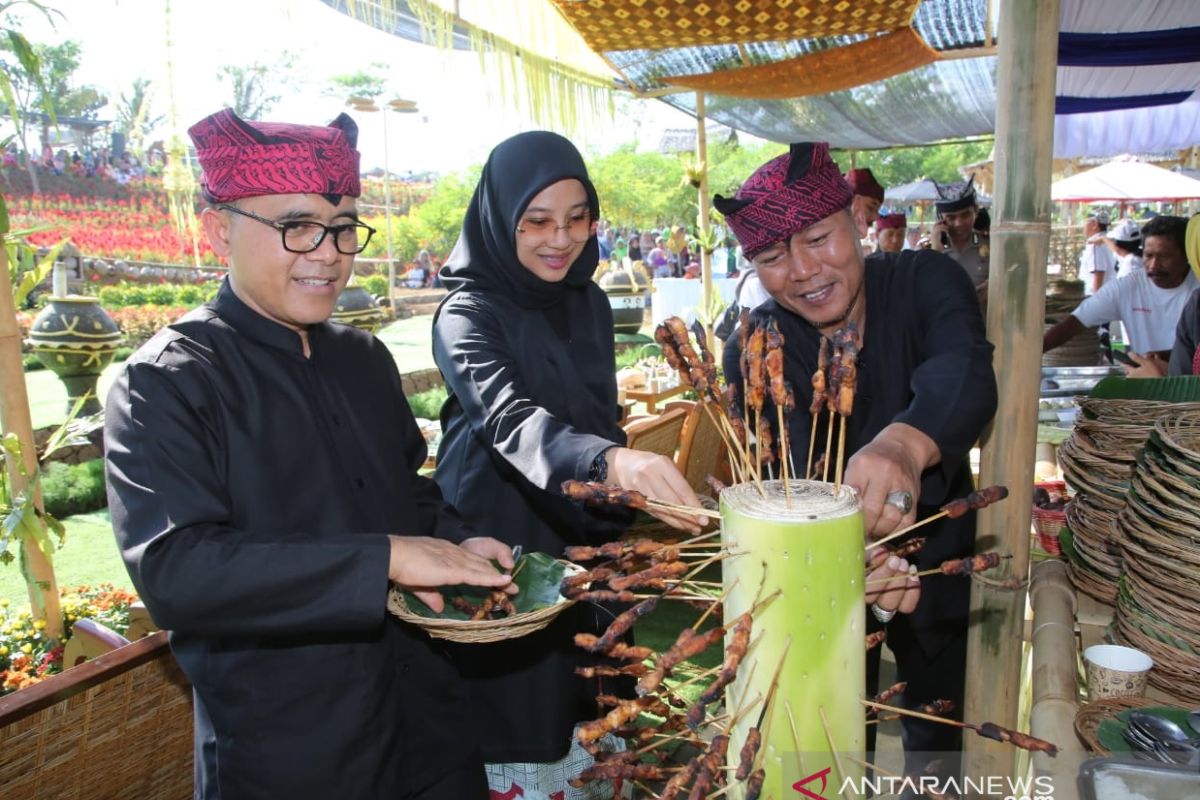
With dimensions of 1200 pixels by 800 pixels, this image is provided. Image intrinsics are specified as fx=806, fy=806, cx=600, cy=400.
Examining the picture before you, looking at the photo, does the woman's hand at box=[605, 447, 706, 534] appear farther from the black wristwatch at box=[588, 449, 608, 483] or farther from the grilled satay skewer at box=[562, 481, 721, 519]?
the grilled satay skewer at box=[562, 481, 721, 519]

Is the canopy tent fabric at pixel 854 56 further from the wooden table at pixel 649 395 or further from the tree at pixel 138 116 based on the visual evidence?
the wooden table at pixel 649 395

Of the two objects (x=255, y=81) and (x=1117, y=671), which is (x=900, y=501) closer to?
(x=1117, y=671)

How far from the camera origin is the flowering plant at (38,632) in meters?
3.01

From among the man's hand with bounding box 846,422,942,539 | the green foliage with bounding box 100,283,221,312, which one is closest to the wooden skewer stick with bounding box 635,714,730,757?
the man's hand with bounding box 846,422,942,539

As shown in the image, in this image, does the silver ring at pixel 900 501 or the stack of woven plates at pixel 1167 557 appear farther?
the stack of woven plates at pixel 1167 557

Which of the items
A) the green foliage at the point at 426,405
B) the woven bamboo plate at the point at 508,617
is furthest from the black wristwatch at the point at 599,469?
the green foliage at the point at 426,405

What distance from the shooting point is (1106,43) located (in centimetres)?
508

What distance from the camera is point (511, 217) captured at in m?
2.43

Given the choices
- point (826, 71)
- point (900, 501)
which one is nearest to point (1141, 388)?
point (900, 501)

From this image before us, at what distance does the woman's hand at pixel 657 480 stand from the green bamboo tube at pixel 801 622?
11.2 inches

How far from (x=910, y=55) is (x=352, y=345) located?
211 inches

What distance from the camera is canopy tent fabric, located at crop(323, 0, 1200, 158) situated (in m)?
4.36

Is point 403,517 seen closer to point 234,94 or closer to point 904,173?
point 234,94

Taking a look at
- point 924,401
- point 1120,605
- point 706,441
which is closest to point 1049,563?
point 1120,605
